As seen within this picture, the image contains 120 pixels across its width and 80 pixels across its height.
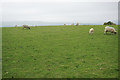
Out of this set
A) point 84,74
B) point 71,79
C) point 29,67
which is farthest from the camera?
point 29,67

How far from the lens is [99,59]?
10914 mm

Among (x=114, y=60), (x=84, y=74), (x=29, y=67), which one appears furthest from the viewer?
(x=114, y=60)

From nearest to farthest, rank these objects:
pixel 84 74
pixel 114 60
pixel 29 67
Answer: pixel 84 74, pixel 29 67, pixel 114 60

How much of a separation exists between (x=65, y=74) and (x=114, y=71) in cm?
318

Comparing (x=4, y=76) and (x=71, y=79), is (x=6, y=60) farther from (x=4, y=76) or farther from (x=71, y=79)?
(x=71, y=79)

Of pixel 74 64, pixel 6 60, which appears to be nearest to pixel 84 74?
pixel 74 64

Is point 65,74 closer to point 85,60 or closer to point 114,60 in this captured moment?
point 85,60

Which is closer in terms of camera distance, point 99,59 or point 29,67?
point 29,67

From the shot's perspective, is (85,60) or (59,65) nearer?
(59,65)

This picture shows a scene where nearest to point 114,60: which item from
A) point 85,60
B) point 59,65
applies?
point 85,60

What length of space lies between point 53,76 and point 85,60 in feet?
12.5

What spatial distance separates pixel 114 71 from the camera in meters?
8.48

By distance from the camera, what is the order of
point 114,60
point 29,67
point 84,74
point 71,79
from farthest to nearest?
1. point 114,60
2. point 29,67
3. point 84,74
4. point 71,79

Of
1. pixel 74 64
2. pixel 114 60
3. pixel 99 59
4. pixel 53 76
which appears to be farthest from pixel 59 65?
pixel 114 60
